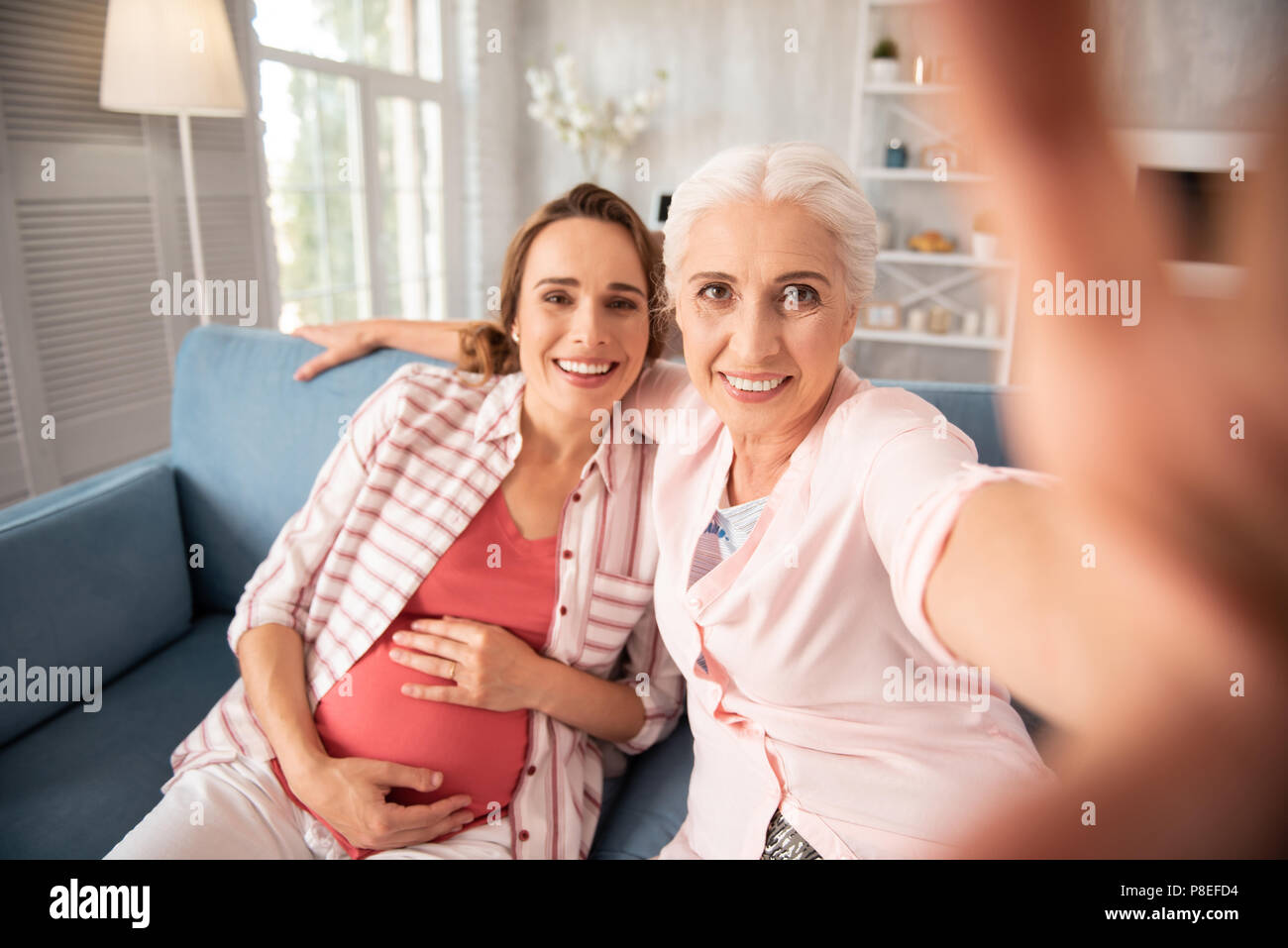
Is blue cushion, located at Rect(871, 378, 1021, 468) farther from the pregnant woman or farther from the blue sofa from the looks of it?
the pregnant woman

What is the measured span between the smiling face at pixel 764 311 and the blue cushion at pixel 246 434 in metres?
0.83

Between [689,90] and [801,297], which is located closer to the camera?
[801,297]

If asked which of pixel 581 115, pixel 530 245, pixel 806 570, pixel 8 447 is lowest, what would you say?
pixel 8 447

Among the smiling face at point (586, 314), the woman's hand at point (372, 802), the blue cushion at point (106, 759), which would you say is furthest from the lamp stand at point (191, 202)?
the woman's hand at point (372, 802)

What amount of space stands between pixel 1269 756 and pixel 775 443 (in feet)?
2.24

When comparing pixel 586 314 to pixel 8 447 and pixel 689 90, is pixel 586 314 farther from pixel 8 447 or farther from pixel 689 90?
pixel 689 90

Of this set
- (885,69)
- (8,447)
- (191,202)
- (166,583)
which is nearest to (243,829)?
(166,583)

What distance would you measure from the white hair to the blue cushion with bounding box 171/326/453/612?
32.8 inches

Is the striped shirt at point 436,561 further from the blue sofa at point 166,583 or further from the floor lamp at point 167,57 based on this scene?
the floor lamp at point 167,57

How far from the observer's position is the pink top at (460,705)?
1.04m

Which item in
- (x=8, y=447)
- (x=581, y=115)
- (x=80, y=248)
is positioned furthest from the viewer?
(x=581, y=115)

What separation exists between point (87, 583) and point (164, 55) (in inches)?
66.4

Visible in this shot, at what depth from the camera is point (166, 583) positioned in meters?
1.51
